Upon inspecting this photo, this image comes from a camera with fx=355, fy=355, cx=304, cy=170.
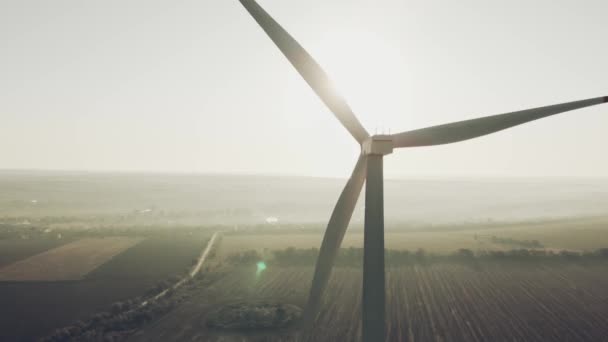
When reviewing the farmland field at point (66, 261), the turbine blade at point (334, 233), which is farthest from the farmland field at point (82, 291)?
the turbine blade at point (334, 233)

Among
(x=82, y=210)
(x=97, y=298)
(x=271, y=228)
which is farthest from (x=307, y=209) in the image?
(x=97, y=298)

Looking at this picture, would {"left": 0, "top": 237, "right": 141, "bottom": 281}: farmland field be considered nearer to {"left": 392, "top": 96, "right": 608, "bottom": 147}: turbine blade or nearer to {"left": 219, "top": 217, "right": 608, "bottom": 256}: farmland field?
{"left": 219, "top": 217, "right": 608, "bottom": 256}: farmland field

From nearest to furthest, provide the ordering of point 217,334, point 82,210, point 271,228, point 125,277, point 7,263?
point 217,334 < point 125,277 < point 7,263 < point 271,228 < point 82,210

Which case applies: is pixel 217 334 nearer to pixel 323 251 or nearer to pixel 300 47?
pixel 323 251

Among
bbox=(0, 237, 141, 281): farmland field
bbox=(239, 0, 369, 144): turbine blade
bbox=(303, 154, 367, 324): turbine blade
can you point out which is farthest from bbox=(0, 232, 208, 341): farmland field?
bbox=(239, 0, 369, 144): turbine blade

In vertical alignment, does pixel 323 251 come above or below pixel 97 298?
above

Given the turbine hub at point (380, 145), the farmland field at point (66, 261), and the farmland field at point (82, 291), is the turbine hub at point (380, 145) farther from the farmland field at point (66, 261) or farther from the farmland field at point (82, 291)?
the farmland field at point (66, 261)
